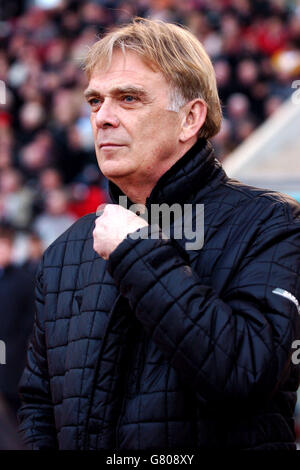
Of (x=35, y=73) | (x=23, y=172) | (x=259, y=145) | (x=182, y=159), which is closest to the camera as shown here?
(x=182, y=159)

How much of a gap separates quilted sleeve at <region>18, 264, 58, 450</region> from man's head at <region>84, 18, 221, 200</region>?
461mm

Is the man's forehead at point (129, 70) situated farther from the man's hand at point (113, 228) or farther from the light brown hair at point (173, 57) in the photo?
the man's hand at point (113, 228)

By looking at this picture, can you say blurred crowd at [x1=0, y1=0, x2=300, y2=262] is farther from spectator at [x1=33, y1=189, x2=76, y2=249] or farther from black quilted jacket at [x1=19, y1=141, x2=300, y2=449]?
black quilted jacket at [x1=19, y1=141, x2=300, y2=449]

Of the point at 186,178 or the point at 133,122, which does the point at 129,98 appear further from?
Answer: the point at 186,178

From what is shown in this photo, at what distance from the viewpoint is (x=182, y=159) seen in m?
1.96

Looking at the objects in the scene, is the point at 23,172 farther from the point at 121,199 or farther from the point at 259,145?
the point at 121,199

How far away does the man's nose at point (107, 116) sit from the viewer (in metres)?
1.92

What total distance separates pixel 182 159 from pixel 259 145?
2858 millimetres

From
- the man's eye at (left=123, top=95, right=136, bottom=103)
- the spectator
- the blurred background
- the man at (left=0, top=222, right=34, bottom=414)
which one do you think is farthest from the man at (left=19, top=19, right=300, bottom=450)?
the spectator

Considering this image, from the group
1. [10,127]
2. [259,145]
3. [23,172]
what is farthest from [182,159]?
[10,127]

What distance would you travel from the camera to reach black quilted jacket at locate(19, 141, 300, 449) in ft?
5.28

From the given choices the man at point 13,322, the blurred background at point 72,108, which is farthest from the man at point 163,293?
the blurred background at point 72,108

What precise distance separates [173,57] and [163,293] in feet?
2.20

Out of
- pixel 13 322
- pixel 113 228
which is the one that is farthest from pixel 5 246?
pixel 113 228
